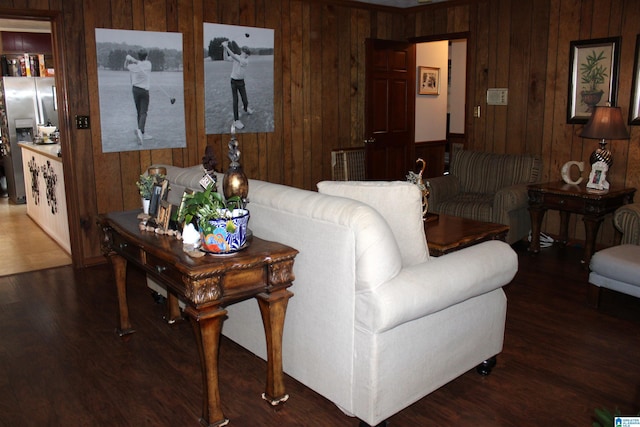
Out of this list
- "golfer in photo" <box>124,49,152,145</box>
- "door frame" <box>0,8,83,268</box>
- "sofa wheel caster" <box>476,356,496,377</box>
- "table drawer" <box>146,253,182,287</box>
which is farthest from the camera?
"golfer in photo" <box>124,49,152,145</box>

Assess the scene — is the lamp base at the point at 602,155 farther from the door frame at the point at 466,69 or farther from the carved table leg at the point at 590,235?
the door frame at the point at 466,69

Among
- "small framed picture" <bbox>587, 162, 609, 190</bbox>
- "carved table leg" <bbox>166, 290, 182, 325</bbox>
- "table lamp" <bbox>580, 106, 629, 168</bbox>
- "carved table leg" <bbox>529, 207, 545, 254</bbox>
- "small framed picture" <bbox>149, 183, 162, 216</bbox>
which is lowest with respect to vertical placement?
"carved table leg" <bbox>166, 290, 182, 325</bbox>

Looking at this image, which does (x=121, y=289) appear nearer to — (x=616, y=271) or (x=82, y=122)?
(x=82, y=122)

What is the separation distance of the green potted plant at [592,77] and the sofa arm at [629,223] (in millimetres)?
1312

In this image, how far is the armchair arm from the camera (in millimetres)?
4875

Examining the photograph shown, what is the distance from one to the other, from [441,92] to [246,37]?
3672 mm

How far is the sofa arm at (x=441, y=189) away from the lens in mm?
5262

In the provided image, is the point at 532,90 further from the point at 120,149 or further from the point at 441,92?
the point at 120,149

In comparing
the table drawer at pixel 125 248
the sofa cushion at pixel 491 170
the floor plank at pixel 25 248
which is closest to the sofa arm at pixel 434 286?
the table drawer at pixel 125 248

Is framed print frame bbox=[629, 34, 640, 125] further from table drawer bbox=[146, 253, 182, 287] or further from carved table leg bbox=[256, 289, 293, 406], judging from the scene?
table drawer bbox=[146, 253, 182, 287]

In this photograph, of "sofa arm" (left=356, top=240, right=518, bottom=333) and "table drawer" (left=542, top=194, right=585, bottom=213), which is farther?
"table drawer" (left=542, top=194, right=585, bottom=213)

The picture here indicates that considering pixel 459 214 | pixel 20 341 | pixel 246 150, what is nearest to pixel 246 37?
pixel 246 150

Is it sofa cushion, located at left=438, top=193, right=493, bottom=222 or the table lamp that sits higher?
the table lamp

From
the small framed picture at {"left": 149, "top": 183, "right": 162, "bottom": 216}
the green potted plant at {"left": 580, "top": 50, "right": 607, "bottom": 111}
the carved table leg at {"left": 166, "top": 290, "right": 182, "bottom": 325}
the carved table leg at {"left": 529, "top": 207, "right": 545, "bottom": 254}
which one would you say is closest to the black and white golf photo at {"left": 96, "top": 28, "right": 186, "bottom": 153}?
the carved table leg at {"left": 166, "top": 290, "right": 182, "bottom": 325}
